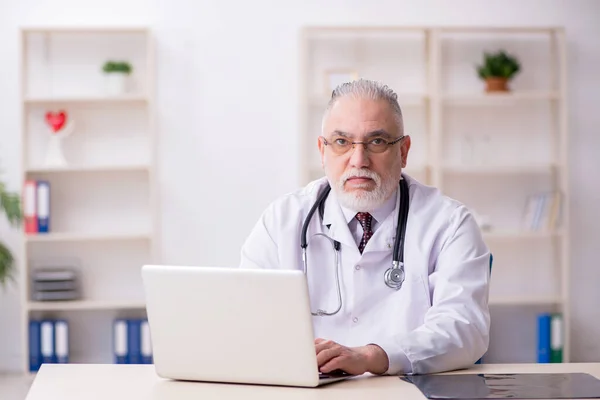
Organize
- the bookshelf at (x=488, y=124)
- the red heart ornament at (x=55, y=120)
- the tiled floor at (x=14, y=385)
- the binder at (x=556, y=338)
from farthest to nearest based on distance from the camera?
the bookshelf at (x=488, y=124), the binder at (x=556, y=338), the red heart ornament at (x=55, y=120), the tiled floor at (x=14, y=385)

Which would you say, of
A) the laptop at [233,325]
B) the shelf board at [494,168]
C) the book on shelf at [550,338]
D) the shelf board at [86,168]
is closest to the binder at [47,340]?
the shelf board at [86,168]

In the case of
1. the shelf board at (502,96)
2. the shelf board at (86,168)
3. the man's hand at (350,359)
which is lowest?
the man's hand at (350,359)

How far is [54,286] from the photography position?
5.00 meters

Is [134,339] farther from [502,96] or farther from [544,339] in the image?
[502,96]

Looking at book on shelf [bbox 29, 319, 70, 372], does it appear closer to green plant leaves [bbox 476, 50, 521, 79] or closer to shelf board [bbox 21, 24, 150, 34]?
shelf board [bbox 21, 24, 150, 34]

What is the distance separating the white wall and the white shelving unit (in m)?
0.11

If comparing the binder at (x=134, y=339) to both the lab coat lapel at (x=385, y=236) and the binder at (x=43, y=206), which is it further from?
the lab coat lapel at (x=385, y=236)

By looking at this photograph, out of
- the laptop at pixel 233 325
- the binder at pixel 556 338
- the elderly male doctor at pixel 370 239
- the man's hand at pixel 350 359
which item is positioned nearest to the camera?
the laptop at pixel 233 325

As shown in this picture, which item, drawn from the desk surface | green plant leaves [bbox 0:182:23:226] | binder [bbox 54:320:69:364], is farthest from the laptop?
binder [bbox 54:320:69:364]

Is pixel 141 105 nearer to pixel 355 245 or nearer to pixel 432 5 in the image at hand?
pixel 432 5

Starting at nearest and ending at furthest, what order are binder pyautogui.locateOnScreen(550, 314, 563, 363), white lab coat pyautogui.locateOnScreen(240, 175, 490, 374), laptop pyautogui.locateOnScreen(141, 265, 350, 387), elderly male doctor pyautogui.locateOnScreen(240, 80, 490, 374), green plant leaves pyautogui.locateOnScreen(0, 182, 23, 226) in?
laptop pyautogui.locateOnScreen(141, 265, 350, 387), white lab coat pyautogui.locateOnScreen(240, 175, 490, 374), elderly male doctor pyautogui.locateOnScreen(240, 80, 490, 374), green plant leaves pyautogui.locateOnScreen(0, 182, 23, 226), binder pyautogui.locateOnScreen(550, 314, 563, 363)

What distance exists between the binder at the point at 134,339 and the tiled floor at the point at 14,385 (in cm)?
56

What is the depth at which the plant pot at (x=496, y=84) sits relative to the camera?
16.7 feet

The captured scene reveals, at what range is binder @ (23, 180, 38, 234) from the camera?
16.1 ft
